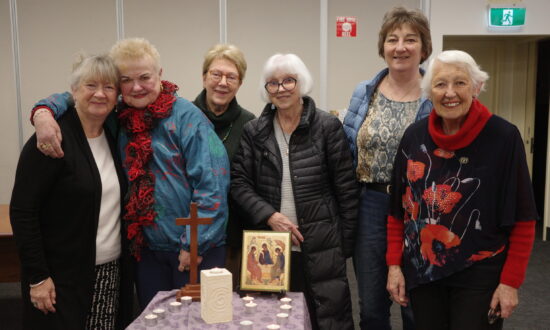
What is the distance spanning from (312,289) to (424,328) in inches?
21.1

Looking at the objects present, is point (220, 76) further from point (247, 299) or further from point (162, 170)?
point (247, 299)

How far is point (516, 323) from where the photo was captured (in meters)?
3.05

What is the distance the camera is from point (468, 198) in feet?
4.97

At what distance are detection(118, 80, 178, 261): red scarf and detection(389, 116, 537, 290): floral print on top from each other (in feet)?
3.27

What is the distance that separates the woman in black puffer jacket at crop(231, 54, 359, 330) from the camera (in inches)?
79.0

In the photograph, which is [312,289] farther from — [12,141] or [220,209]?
[12,141]

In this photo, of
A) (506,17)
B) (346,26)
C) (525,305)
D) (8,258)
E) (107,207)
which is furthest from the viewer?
(346,26)

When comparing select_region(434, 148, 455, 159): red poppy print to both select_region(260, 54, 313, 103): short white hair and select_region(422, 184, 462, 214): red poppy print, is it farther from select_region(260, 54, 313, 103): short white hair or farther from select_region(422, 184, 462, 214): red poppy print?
select_region(260, 54, 313, 103): short white hair

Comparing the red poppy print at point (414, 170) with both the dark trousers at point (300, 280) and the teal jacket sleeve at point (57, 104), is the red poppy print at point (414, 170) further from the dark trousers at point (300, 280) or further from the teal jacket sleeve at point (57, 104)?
the teal jacket sleeve at point (57, 104)

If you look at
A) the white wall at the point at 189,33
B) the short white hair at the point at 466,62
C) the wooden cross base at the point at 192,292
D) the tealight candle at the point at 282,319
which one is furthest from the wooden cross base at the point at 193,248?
the white wall at the point at 189,33

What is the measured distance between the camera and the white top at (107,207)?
181 cm

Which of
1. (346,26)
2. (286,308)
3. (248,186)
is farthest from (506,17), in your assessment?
(286,308)

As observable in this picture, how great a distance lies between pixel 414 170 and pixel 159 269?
108 centimetres

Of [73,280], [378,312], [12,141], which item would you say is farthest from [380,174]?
[12,141]
